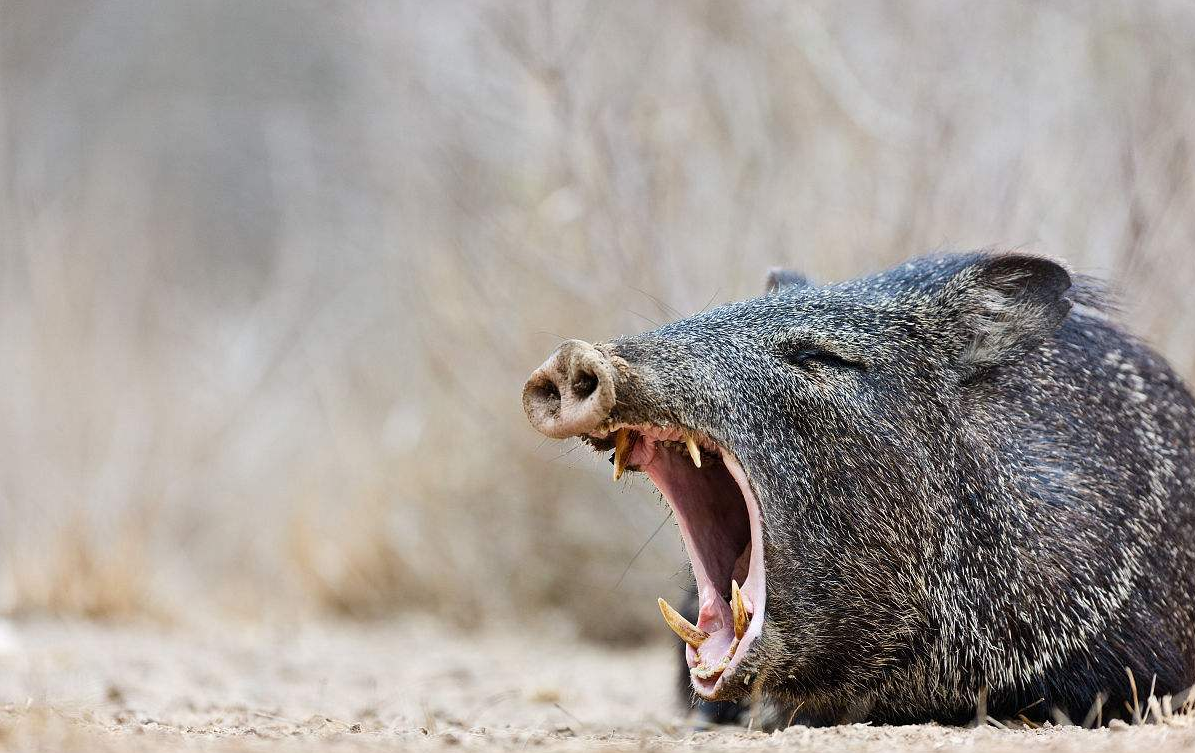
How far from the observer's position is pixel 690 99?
6.58 metres

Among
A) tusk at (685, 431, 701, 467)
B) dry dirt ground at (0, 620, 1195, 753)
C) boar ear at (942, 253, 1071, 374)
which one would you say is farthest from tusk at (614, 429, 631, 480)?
boar ear at (942, 253, 1071, 374)

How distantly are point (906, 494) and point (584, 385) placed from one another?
901mm

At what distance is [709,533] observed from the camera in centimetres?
363

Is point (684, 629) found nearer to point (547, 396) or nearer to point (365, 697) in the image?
point (547, 396)

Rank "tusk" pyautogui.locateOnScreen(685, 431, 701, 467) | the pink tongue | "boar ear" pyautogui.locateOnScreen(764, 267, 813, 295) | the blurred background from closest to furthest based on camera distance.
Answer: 1. "tusk" pyautogui.locateOnScreen(685, 431, 701, 467)
2. the pink tongue
3. "boar ear" pyautogui.locateOnScreen(764, 267, 813, 295)
4. the blurred background

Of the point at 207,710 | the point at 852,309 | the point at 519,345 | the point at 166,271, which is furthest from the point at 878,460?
the point at 166,271

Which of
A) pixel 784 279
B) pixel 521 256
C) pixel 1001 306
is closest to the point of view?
pixel 1001 306

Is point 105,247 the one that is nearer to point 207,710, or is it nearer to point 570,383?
point 207,710

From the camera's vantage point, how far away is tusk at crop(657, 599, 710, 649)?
3332 mm

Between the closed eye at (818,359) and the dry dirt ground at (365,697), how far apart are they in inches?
34.8

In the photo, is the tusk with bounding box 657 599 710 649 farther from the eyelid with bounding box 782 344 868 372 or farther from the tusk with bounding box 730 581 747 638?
the eyelid with bounding box 782 344 868 372

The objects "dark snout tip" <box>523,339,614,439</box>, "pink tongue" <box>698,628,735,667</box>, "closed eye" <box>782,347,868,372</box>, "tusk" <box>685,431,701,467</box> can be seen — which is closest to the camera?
"dark snout tip" <box>523,339,614,439</box>

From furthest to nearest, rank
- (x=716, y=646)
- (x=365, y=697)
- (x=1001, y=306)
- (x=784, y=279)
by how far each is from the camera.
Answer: (x=365, y=697) < (x=784, y=279) < (x=1001, y=306) < (x=716, y=646)

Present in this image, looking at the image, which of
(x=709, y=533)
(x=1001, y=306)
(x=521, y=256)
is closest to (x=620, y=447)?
(x=709, y=533)
